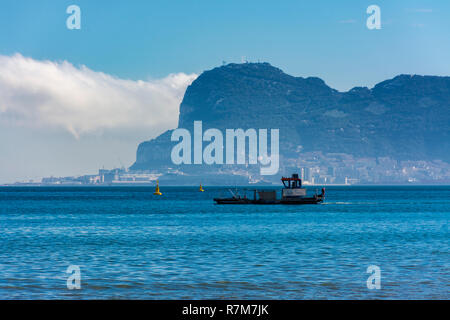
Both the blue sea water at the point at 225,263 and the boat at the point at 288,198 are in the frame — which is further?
the boat at the point at 288,198

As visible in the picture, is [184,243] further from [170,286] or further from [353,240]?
[170,286]

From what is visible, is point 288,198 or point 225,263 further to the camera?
point 288,198

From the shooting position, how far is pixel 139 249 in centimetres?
5544

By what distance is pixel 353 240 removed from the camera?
65.2m

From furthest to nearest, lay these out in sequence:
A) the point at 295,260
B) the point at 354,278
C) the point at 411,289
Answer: the point at 295,260 < the point at 354,278 < the point at 411,289

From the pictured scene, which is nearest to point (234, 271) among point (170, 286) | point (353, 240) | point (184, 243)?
point (170, 286)

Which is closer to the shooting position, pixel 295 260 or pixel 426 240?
pixel 295 260

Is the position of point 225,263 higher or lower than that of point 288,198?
lower

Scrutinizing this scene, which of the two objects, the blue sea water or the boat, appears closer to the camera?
the blue sea water

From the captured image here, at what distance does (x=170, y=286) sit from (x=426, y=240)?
38.0m

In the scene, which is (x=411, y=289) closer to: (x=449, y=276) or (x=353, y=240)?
(x=449, y=276)
